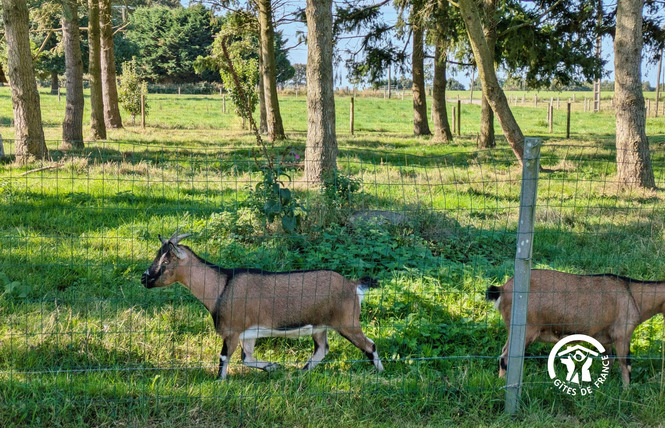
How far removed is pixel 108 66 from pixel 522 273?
22298 millimetres

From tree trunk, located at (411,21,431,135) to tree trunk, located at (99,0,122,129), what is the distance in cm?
1073

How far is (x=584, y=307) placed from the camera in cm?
532

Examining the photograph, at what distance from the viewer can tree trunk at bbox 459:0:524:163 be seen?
13.7m

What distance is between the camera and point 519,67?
2158 cm

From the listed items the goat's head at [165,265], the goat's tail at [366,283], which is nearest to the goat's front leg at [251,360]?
the goat's head at [165,265]

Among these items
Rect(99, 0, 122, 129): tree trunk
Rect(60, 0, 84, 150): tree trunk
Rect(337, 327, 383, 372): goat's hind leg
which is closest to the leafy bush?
Rect(99, 0, 122, 129): tree trunk

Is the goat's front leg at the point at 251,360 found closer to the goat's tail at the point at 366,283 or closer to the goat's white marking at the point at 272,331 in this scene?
the goat's white marking at the point at 272,331

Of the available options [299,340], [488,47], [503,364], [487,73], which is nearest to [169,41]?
[488,47]

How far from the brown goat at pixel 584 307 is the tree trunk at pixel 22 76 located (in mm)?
11399

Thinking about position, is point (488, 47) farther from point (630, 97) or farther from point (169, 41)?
point (169, 41)

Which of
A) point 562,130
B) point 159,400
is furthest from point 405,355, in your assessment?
point 562,130

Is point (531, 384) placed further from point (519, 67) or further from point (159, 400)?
point (519, 67)

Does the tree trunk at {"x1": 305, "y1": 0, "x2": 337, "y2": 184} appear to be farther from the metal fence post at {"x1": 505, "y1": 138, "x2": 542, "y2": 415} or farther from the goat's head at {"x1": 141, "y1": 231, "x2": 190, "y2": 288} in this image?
the metal fence post at {"x1": 505, "y1": 138, "x2": 542, "y2": 415}

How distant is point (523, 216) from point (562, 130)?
97.6ft
